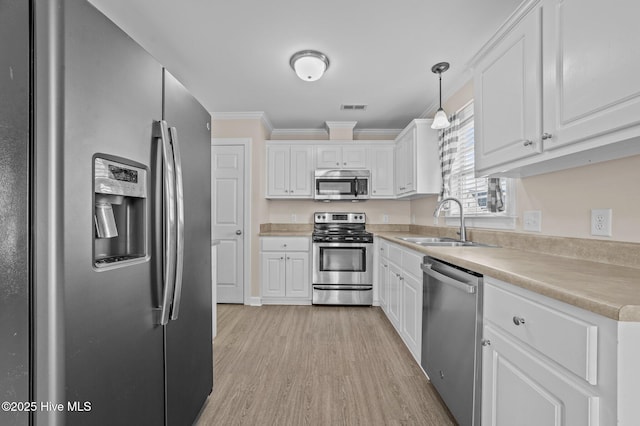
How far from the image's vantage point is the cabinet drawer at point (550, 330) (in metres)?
0.73

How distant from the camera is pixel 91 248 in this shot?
79 cm

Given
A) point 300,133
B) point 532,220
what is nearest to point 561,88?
point 532,220

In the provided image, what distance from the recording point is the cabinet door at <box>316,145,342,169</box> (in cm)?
404

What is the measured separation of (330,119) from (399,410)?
335cm

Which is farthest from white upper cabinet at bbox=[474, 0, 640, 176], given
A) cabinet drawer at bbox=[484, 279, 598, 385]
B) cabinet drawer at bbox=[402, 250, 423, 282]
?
cabinet drawer at bbox=[402, 250, 423, 282]

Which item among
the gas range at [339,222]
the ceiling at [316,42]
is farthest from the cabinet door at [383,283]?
the ceiling at [316,42]

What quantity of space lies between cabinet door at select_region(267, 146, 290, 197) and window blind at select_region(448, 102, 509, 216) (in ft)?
6.97

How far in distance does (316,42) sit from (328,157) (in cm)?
190

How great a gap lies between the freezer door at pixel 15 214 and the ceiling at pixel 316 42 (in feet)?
4.88

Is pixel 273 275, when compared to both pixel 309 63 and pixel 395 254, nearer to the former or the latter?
pixel 395 254

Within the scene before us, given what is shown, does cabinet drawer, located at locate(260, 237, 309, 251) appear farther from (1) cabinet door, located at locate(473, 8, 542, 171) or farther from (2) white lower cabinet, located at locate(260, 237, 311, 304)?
(1) cabinet door, located at locate(473, 8, 542, 171)

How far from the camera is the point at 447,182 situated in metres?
3.00

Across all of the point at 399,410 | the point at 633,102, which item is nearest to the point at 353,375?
the point at 399,410

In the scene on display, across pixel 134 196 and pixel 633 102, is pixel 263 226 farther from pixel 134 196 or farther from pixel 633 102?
pixel 633 102
